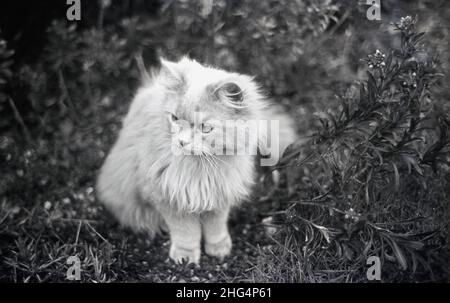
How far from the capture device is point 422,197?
2465 millimetres

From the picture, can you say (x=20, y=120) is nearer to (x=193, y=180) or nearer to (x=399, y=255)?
(x=193, y=180)

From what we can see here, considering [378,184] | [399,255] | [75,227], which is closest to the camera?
[399,255]

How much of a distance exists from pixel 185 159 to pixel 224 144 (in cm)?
28

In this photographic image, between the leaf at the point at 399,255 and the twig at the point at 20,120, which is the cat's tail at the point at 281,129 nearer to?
the leaf at the point at 399,255

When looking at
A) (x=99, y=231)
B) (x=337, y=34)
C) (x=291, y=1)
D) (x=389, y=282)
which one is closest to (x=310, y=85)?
(x=337, y=34)

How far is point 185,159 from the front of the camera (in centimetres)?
244

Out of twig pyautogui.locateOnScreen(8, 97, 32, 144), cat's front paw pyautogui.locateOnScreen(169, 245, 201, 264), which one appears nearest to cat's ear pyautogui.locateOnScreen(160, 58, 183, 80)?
cat's front paw pyautogui.locateOnScreen(169, 245, 201, 264)

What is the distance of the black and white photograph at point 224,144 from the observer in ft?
7.54

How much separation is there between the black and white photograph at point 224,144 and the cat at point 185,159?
1cm

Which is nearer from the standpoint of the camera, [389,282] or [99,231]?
[389,282]

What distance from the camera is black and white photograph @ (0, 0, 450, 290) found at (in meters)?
2.30

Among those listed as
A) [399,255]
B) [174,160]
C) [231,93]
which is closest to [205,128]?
[231,93]
